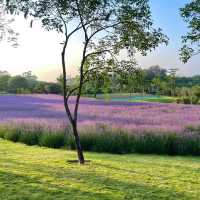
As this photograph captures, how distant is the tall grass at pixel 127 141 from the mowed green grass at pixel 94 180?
293 cm

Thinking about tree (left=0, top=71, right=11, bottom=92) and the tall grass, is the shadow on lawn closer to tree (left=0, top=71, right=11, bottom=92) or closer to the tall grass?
the tall grass

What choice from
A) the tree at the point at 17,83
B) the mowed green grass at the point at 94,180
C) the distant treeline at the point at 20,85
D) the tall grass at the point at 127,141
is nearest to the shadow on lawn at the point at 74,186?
the mowed green grass at the point at 94,180

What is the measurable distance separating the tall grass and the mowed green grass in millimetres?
2932

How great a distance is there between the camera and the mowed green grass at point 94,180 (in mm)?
7027

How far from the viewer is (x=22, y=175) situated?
8.49m

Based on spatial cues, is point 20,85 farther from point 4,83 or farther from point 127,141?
point 127,141

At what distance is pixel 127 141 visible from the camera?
14281 millimetres

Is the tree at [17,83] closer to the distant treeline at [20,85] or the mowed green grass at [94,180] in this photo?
the distant treeline at [20,85]

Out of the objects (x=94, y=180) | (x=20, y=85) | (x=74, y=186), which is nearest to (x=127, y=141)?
(x=94, y=180)

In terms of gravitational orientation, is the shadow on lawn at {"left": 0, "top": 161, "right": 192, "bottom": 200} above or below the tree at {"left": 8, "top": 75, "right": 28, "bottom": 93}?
below

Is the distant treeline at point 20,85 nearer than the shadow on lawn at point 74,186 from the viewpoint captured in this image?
No

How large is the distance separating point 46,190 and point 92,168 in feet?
8.50

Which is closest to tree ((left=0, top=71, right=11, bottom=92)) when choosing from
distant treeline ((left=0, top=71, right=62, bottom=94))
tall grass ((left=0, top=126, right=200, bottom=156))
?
distant treeline ((left=0, top=71, right=62, bottom=94))

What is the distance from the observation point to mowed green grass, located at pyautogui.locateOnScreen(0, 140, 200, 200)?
23.1ft
